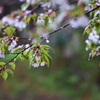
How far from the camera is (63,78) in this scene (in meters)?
4.68

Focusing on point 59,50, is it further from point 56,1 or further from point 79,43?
point 56,1

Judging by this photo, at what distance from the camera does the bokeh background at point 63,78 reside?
169 inches

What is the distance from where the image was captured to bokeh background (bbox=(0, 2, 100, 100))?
4301mm

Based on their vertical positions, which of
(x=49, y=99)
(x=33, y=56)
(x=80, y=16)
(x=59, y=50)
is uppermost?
(x=80, y=16)

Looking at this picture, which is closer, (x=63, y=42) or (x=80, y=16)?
(x=80, y=16)

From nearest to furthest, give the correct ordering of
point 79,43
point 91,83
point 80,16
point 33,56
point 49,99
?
1. point 80,16
2. point 33,56
3. point 49,99
4. point 91,83
5. point 79,43

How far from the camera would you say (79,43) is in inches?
206

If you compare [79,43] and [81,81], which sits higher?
[79,43]

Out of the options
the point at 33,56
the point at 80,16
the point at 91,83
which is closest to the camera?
the point at 80,16

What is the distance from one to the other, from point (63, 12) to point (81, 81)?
403 cm

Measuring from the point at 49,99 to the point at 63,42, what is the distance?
1.59 metres

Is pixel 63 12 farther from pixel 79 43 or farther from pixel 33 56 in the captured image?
pixel 79 43

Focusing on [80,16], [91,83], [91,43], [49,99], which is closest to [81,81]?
[91,83]

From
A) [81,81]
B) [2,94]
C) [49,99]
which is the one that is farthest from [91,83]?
[2,94]
